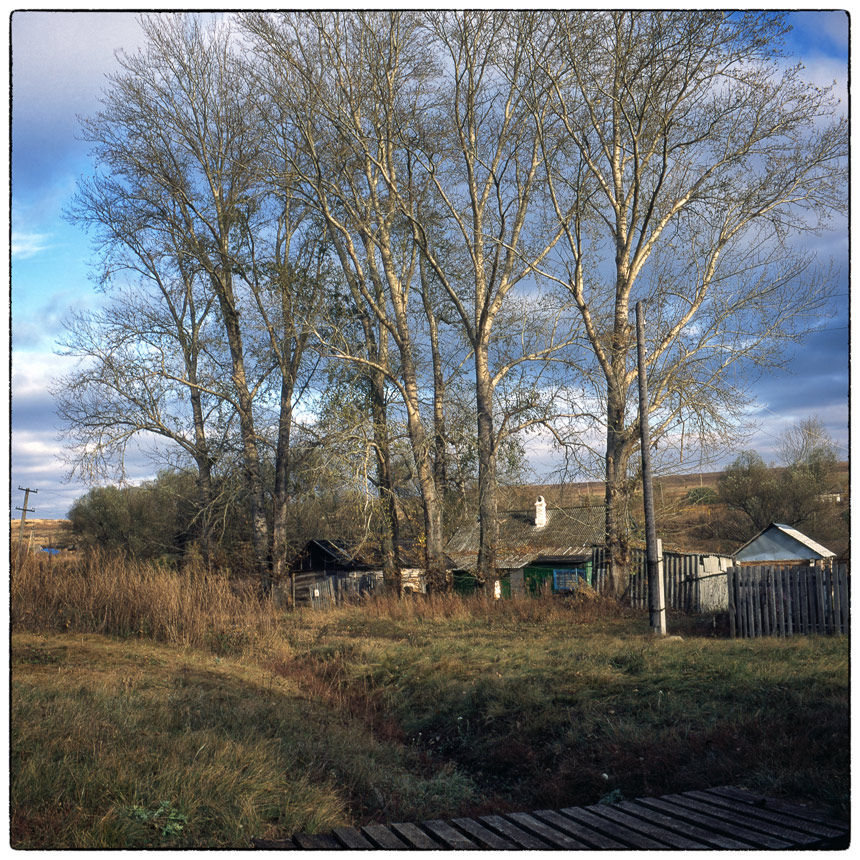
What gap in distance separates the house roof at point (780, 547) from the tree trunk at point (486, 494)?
6338 millimetres

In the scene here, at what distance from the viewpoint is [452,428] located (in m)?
18.4

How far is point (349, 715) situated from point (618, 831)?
536 cm

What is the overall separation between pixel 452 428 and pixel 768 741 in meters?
12.9

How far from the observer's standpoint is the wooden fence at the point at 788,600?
1114cm

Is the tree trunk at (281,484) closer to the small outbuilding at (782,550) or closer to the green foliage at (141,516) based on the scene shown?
the green foliage at (141,516)

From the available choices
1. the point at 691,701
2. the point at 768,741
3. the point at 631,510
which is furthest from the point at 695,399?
the point at 768,741

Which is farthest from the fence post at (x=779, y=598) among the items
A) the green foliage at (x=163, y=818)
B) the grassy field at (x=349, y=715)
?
the green foliage at (x=163, y=818)

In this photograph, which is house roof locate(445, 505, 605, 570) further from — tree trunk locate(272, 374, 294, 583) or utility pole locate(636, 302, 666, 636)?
utility pole locate(636, 302, 666, 636)

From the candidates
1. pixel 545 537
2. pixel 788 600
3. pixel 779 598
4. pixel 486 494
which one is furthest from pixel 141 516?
pixel 788 600

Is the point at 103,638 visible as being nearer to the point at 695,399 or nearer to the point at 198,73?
the point at 695,399

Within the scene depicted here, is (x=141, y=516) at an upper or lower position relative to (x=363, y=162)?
lower

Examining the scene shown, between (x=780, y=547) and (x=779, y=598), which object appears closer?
(x=779, y=598)

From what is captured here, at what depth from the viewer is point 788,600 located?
11648 mm

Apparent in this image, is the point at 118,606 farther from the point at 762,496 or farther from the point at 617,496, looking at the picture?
the point at 762,496
